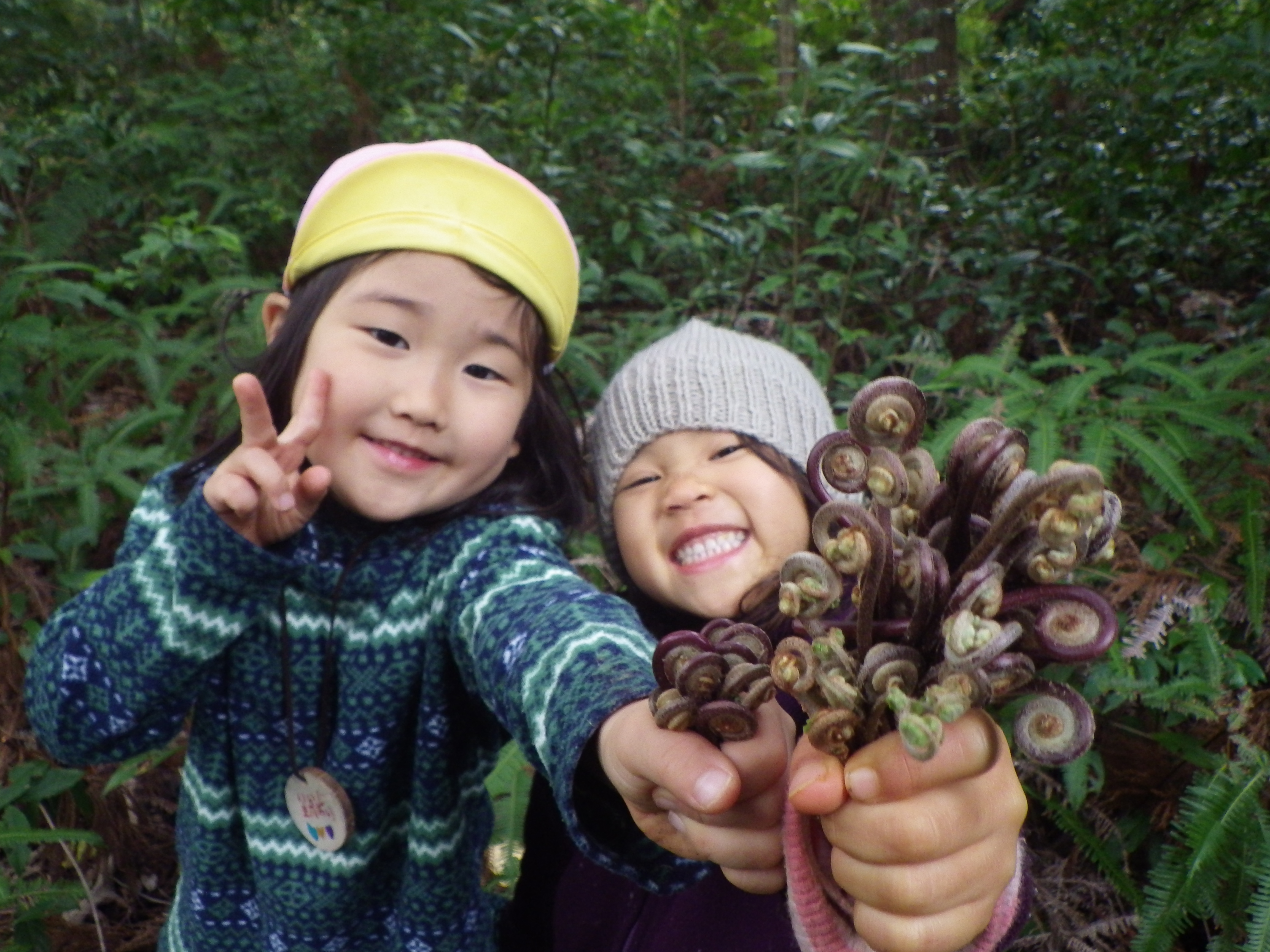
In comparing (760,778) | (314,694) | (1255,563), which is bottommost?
(314,694)

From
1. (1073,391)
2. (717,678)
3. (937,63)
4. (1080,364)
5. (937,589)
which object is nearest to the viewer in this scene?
Result: (937,589)

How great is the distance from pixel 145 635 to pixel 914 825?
1226 millimetres

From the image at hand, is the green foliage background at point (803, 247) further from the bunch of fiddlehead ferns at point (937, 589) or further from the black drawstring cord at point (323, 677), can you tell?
the bunch of fiddlehead ferns at point (937, 589)

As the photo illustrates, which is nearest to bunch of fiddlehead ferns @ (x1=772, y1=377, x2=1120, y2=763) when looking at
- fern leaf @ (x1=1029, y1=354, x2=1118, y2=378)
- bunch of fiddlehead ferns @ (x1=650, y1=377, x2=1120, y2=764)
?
bunch of fiddlehead ferns @ (x1=650, y1=377, x2=1120, y2=764)

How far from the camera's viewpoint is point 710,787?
2.51ft

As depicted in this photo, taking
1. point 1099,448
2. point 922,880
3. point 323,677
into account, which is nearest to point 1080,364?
point 1099,448

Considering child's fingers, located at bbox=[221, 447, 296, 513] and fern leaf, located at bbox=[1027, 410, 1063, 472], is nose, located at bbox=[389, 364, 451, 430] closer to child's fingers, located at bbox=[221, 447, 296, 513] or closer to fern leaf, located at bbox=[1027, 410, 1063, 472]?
→ child's fingers, located at bbox=[221, 447, 296, 513]

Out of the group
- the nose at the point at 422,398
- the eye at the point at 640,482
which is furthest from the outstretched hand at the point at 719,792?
the eye at the point at 640,482

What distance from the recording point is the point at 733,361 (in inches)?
82.5

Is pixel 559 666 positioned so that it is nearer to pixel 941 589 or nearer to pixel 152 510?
pixel 941 589

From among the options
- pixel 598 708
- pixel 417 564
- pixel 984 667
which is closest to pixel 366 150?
pixel 417 564

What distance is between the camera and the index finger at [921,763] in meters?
0.66

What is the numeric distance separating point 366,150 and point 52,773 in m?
1.86

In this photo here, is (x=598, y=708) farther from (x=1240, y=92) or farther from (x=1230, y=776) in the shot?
(x=1240, y=92)
